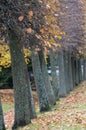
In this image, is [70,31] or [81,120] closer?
[81,120]

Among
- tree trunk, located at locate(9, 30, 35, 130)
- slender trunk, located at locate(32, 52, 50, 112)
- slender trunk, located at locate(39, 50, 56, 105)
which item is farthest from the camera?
slender trunk, located at locate(39, 50, 56, 105)

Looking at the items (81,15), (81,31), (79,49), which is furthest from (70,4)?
(79,49)

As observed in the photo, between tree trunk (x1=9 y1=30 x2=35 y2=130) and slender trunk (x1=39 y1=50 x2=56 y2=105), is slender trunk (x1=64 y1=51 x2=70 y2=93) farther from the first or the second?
tree trunk (x1=9 y1=30 x2=35 y2=130)

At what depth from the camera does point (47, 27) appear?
1035 centimetres

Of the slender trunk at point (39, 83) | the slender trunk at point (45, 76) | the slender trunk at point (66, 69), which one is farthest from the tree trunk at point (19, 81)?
the slender trunk at point (66, 69)

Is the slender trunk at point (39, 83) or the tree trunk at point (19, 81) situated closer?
the tree trunk at point (19, 81)

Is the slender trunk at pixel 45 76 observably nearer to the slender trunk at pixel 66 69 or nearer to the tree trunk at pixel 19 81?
the tree trunk at pixel 19 81

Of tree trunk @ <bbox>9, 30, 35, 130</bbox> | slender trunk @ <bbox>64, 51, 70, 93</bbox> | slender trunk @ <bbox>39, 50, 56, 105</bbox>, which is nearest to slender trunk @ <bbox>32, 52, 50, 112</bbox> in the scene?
slender trunk @ <bbox>39, 50, 56, 105</bbox>

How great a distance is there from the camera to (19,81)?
12.3 meters

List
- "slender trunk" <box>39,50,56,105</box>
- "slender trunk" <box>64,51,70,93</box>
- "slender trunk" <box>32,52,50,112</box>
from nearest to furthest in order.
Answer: "slender trunk" <box>32,52,50,112</box>
"slender trunk" <box>39,50,56,105</box>
"slender trunk" <box>64,51,70,93</box>

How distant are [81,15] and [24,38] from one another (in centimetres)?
1643

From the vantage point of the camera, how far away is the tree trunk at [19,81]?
12.1 metres

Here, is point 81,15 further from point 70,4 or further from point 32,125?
point 32,125

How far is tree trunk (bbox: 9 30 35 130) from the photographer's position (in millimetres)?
12148
